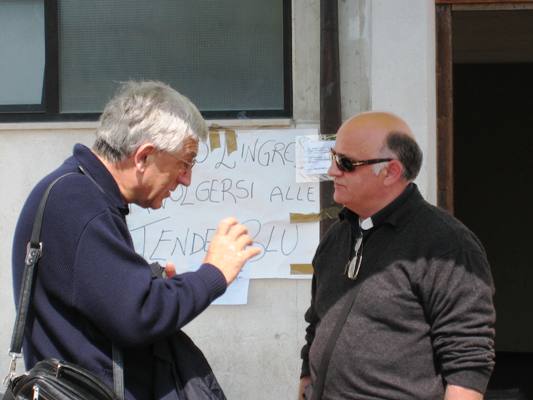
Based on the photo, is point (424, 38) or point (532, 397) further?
point (532, 397)

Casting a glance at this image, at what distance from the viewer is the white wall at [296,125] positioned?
471 cm

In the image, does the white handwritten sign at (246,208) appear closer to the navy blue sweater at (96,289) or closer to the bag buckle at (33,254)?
the navy blue sweater at (96,289)

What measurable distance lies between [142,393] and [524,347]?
8.63m

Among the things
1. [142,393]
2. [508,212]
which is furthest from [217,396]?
[508,212]

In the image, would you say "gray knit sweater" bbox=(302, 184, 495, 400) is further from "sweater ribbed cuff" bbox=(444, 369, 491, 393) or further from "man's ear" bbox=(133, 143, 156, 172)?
"man's ear" bbox=(133, 143, 156, 172)

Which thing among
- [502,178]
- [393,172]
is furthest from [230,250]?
[502,178]

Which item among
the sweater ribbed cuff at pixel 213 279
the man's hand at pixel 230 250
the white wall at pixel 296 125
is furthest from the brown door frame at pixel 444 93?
the sweater ribbed cuff at pixel 213 279

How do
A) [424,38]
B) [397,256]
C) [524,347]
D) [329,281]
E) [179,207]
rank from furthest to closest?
[524,347]
[179,207]
[424,38]
[329,281]
[397,256]

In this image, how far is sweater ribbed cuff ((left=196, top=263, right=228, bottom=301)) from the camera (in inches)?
91.8

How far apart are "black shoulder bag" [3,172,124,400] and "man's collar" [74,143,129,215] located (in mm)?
115

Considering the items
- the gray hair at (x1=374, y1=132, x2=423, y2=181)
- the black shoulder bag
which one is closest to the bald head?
the gray hair at (x1=374, y1=132, x2=423, y2=181)

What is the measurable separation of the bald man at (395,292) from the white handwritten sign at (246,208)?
1.93m

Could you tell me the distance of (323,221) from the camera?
16.2ft

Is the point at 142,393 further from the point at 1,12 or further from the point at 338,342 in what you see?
the point at 1,12
